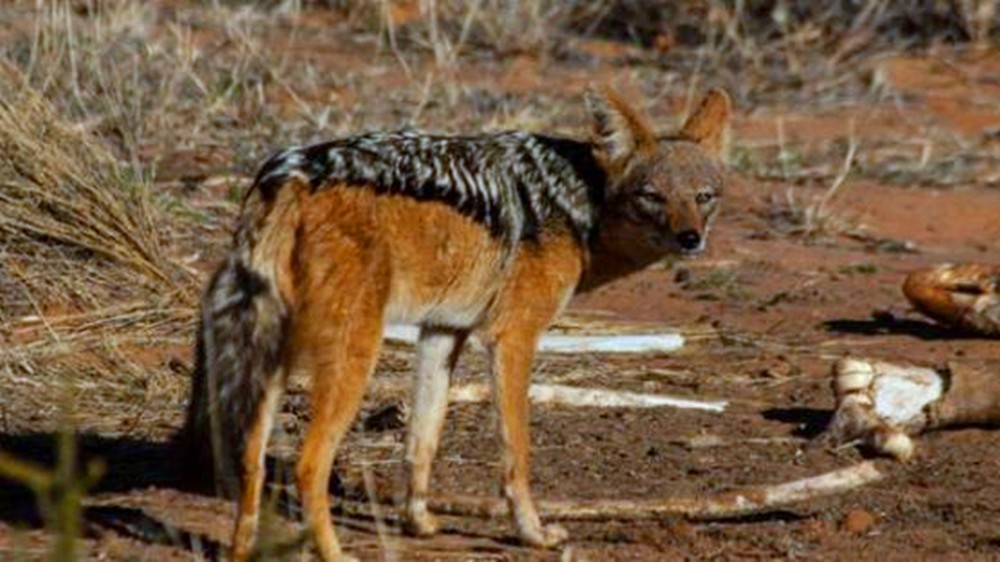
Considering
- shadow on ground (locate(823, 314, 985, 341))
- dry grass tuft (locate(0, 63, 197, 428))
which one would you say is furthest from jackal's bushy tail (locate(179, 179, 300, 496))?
→ shadow on ground (locate(823, 314, 985, 341))

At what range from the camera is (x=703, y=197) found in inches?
295

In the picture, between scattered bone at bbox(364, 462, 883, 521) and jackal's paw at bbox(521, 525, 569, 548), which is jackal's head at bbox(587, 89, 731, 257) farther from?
jackal's paw at bbox(521, 525, 569, 548)

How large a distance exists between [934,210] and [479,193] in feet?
20.4

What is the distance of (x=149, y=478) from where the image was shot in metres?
7.64

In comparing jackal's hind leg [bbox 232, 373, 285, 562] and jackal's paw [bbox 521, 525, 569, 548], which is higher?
jackal's hind leg [bbox 232, 373, 285, 562]

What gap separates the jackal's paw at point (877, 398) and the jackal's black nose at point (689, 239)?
3.72 ft

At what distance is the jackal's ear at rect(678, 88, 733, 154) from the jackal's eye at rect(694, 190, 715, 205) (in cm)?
35

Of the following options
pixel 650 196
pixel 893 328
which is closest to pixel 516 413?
A: pixel 650 196

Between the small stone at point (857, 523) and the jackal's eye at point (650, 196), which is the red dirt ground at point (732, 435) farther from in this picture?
the jackal's eye at point (650, 196)

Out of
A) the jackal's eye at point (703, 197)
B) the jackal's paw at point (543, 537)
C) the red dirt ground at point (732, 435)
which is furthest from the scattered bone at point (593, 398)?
the jackal's paw at point (543, 537)

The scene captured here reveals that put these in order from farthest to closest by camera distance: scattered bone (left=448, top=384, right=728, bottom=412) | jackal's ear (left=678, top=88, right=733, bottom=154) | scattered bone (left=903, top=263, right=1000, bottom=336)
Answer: scattered bone (left=903, top=263, right=1000, bottom=336) < scattered bone (left=448, top=384, right=728, bottom=412) < jackal's ear (left=678, top=88, right=733, bottom=154)

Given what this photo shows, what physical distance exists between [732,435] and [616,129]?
4.63 feet

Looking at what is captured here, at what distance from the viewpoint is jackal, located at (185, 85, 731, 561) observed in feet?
21.1

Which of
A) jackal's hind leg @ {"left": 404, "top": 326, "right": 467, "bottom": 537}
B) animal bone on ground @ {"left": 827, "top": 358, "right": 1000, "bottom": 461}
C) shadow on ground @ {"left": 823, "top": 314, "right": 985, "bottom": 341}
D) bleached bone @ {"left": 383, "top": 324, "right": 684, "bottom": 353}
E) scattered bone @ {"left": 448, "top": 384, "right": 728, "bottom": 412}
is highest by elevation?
jackal's hind leg @ {"left": 404, "top": 326, "right": 467, "bottom": 537}
